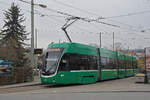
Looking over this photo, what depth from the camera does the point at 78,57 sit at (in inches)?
765

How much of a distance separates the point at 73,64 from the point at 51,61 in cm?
182

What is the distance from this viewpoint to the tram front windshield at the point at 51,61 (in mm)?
17725

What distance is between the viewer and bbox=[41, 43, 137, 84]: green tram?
699 inches

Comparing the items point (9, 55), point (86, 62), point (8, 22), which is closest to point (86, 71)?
point (86, 62)

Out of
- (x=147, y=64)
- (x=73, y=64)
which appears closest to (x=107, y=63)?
(x=147, y=64)

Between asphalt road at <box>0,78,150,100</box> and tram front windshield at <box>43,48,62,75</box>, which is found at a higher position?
tram front windshield at <box>43,48,62,75</box>

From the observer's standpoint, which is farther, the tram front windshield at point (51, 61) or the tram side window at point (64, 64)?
the tram side window at point (64, 64)

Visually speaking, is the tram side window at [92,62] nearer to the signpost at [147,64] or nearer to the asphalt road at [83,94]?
the signpost at [147,64]

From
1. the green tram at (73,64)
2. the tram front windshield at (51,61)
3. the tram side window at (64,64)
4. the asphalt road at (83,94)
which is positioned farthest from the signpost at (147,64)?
the tram front windshield at (51,61)

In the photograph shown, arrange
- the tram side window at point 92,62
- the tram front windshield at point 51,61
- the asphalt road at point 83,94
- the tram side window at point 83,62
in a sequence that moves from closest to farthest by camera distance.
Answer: the asphalt road at point 83,94 < the tram front windshield at point 51,61 < the tram side window at point 83,62 < the tram side window at point 92,62

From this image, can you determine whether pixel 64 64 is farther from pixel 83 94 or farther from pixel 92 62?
pixel 83 94

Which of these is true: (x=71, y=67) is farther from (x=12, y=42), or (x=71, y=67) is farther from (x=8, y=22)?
(x=8, y=22)

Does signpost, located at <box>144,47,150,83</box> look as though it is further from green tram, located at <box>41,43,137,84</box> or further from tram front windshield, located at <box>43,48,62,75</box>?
tram front windshield, located at <box>43,48,62,75</box>

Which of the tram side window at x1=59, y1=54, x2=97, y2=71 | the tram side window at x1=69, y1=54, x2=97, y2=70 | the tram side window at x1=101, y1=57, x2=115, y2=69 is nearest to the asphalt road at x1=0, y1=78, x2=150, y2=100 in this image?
the tram side window at x1=59, y1=54, x2=97, y2=71
